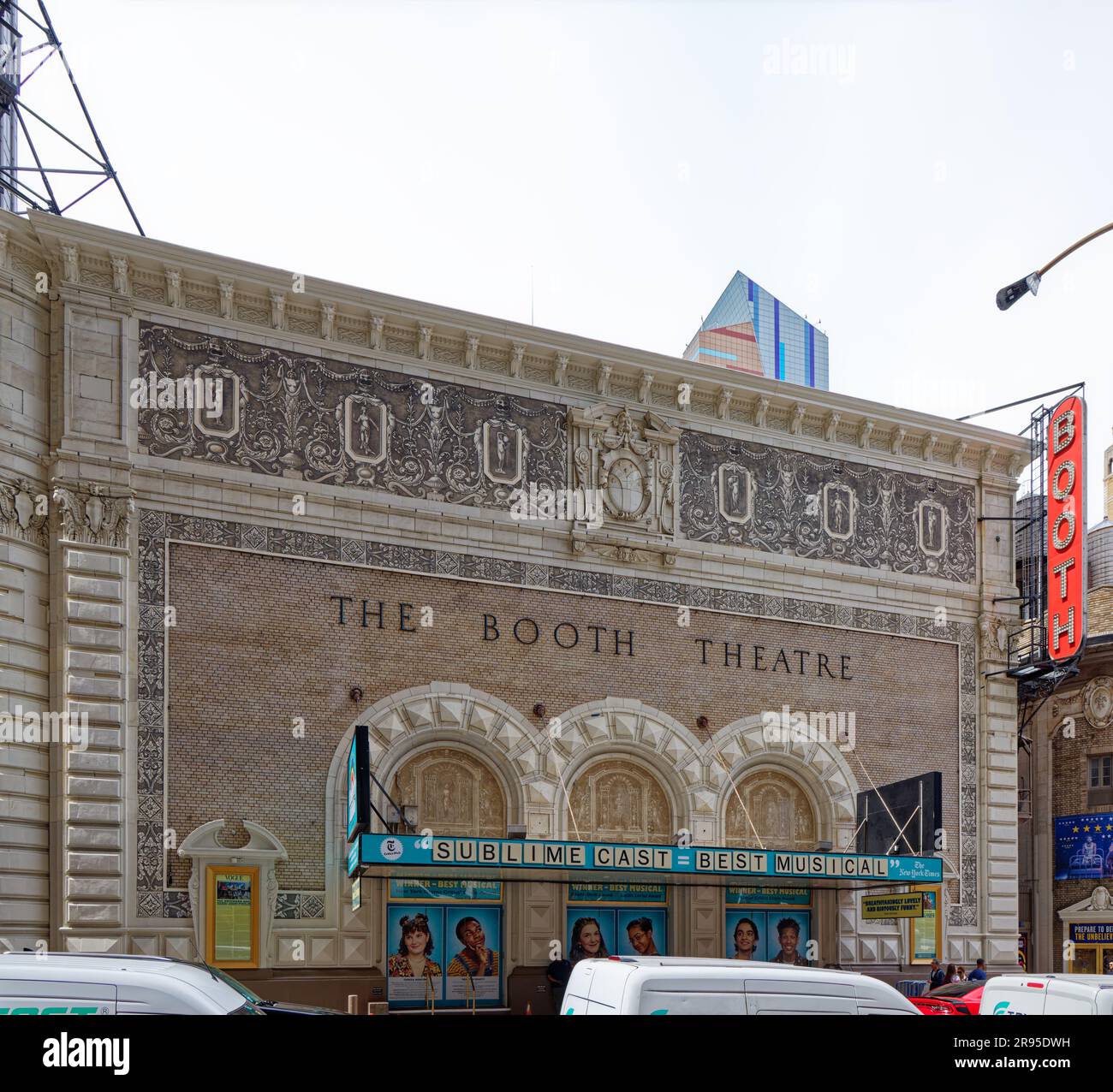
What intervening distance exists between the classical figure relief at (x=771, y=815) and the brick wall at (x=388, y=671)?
142cm

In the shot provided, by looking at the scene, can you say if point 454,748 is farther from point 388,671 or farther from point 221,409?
point 221,409

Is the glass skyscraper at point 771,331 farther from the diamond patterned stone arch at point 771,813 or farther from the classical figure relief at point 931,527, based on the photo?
the diamond patterned stone arch at point 771,813

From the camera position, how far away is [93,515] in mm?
21719

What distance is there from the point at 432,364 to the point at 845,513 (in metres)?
10.1

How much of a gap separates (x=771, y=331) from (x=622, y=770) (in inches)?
853

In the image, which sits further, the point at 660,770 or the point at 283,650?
the point at 660,770

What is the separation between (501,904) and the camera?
24.3 meters

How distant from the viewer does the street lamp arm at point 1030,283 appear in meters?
17.1

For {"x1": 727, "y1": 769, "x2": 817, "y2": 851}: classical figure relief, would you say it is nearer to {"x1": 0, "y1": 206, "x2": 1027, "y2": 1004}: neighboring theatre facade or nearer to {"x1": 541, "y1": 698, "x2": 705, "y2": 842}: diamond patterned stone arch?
{"x1": 0, "y1": 206, "x2": 1027, "y2": 1004}: neighboring theatre facade

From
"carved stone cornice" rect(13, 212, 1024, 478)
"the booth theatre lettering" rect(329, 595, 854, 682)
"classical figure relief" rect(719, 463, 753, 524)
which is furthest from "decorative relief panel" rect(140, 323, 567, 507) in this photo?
"classical figure relief" rect(719, 463, 753, 524)

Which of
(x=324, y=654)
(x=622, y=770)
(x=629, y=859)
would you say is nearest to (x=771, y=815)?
(x=622, y=770)

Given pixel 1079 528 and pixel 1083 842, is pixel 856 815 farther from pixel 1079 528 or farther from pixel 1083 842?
pixel 1083 842
